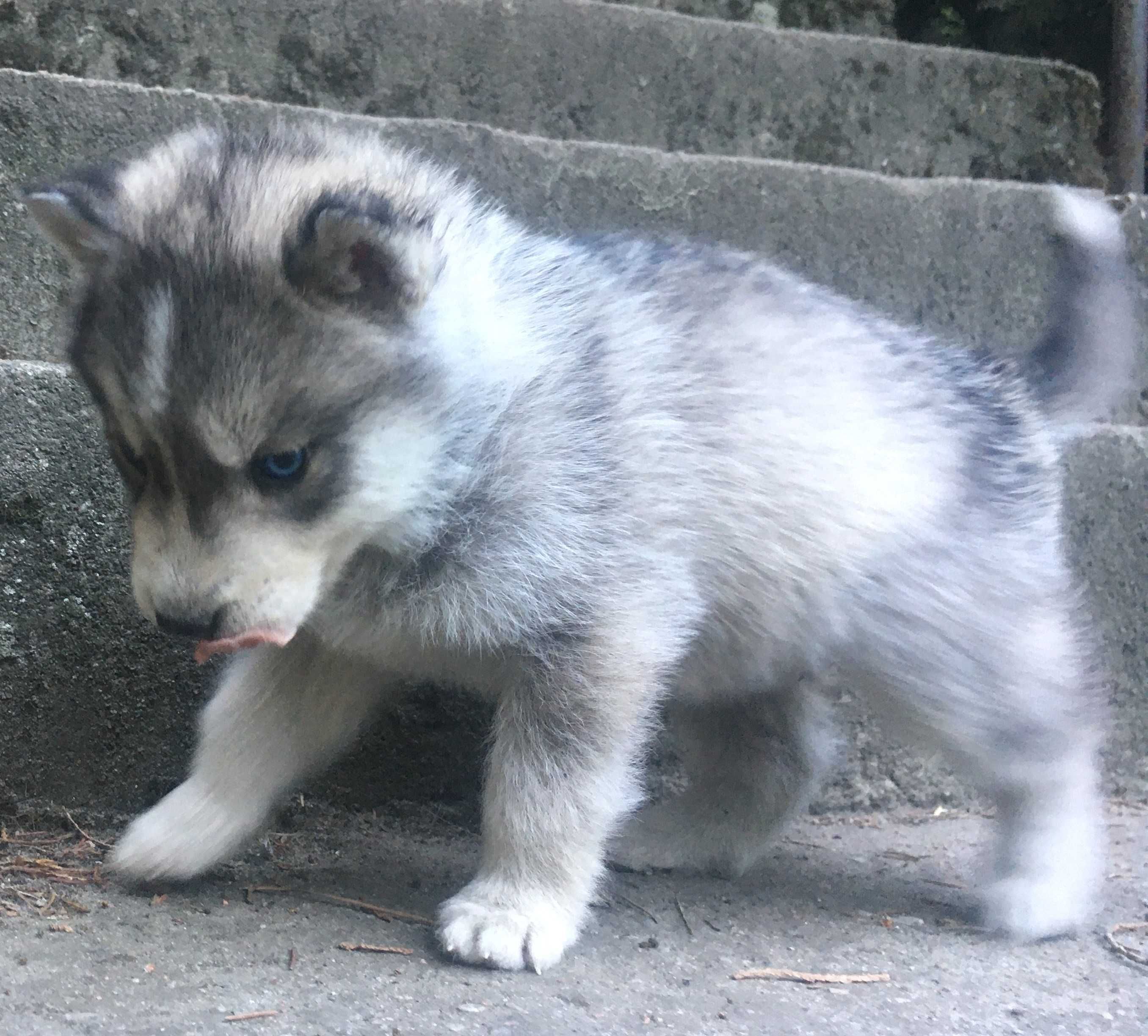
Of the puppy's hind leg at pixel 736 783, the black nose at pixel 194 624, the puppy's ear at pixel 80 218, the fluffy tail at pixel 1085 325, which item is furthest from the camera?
the fluffy tail at pixel 1085 325

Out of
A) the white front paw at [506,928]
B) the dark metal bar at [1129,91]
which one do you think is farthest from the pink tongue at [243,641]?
the dark metal bar at [1129,91]

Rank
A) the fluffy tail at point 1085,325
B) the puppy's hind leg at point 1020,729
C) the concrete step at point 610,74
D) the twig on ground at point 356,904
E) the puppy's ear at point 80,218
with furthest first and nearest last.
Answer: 1. the concrete step at point 610,74
2. the fluffy tail at point 1085,325
3. the puppy's hind leg at point 1020,729
4. the twig on ground at point 356,904
5. the puppy's ear at point 80,218

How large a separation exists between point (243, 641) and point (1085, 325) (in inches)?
77.7

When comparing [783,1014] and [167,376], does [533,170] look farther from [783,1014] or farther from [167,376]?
[783,1014]

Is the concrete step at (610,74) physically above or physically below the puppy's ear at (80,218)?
above

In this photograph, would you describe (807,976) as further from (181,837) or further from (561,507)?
(181,837)

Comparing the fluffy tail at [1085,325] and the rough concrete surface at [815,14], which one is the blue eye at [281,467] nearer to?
the fluffy tail at [1085,325]

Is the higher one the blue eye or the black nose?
the blue eye

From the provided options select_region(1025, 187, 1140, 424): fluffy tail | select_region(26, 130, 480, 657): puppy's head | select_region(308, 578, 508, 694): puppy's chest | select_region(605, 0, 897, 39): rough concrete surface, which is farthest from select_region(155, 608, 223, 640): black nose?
select_region(605, 0, 897, 39): rough concrete surface

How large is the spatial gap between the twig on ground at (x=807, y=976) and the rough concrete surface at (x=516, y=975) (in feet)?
0.04

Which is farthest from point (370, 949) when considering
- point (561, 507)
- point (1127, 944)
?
point (1127, 944)

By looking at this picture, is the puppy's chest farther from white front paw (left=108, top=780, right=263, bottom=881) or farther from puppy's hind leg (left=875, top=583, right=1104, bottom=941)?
puppy's hind leg (left=875, top=583, right=1104, bottom=941)

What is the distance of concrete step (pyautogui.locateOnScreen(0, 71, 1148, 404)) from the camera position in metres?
2.64

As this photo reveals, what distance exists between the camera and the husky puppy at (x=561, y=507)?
1.76 metres
